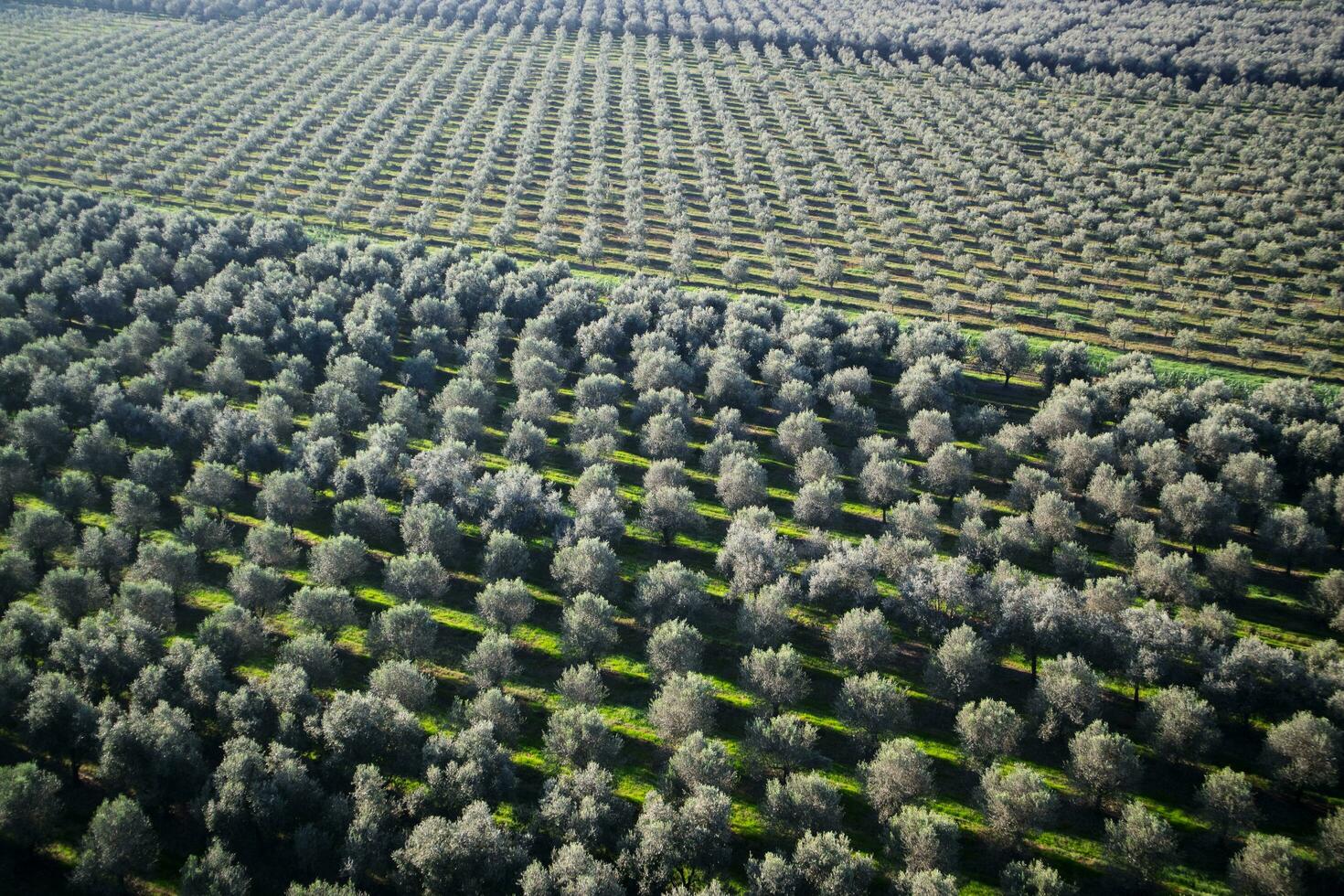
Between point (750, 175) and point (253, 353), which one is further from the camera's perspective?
point (750, 175)

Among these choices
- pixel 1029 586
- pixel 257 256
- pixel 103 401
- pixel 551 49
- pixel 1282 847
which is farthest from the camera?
pixel 551 49

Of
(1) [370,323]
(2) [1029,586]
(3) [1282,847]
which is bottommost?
(3) [1282,847]

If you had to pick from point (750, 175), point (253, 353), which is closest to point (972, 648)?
point (253, 353)

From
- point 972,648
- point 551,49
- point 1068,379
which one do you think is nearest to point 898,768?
point 972,648

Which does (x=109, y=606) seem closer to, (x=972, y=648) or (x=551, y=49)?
(x=972, y=648)

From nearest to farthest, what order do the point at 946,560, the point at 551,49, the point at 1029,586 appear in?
the point at 1029,586, the point at 946,560, the point at 551,49

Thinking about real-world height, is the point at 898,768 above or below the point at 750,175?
below

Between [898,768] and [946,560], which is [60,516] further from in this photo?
[946,560]

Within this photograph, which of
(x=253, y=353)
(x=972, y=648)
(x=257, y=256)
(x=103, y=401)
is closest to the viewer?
(x=972, y=648)

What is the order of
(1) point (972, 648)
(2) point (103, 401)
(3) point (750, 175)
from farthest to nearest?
(3) point (750, 175)
(2) point (103, 401)
(1) point (972, 648)
